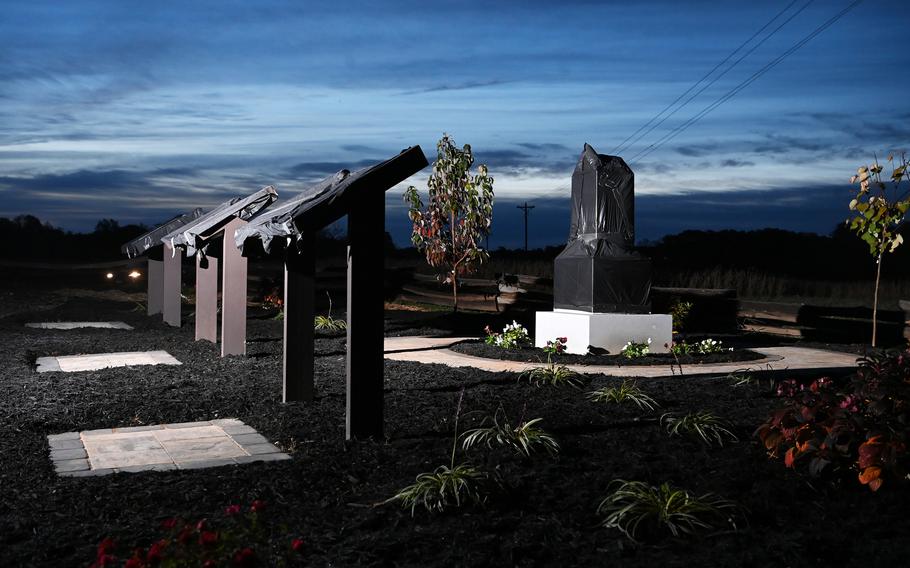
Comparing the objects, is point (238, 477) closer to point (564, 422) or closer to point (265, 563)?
point (265, 563)

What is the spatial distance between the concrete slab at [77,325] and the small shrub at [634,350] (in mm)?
8380

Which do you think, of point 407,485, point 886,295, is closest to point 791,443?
point 407,485

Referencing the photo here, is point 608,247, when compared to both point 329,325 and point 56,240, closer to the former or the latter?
point 329,325

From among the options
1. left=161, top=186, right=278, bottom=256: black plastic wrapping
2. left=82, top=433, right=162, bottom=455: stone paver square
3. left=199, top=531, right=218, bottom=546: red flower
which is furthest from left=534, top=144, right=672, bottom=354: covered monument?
left=199, top=531, right=218, bottom=546: red flower

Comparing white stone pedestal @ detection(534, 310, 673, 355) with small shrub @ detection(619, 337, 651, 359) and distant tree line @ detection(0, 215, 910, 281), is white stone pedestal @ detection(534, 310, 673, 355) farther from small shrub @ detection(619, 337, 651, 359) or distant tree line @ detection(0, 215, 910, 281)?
distant tree line @ detection(0, 215, 910, 281)

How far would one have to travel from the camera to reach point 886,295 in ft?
66.4

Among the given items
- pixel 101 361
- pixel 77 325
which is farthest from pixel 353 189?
pixel 77 325

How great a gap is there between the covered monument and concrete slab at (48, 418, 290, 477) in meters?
5.24

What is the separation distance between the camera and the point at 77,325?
15078 mm

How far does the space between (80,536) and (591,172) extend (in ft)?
26.4

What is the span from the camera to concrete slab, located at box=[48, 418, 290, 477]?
17.4 ft

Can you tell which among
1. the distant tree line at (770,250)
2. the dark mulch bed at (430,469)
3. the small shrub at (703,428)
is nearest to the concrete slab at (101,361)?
the dark mulch bed at (430,469)

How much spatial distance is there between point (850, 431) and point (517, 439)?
1787 mm

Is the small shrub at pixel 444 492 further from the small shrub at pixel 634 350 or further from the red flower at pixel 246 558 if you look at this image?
the small shrub at pixel 634 350
